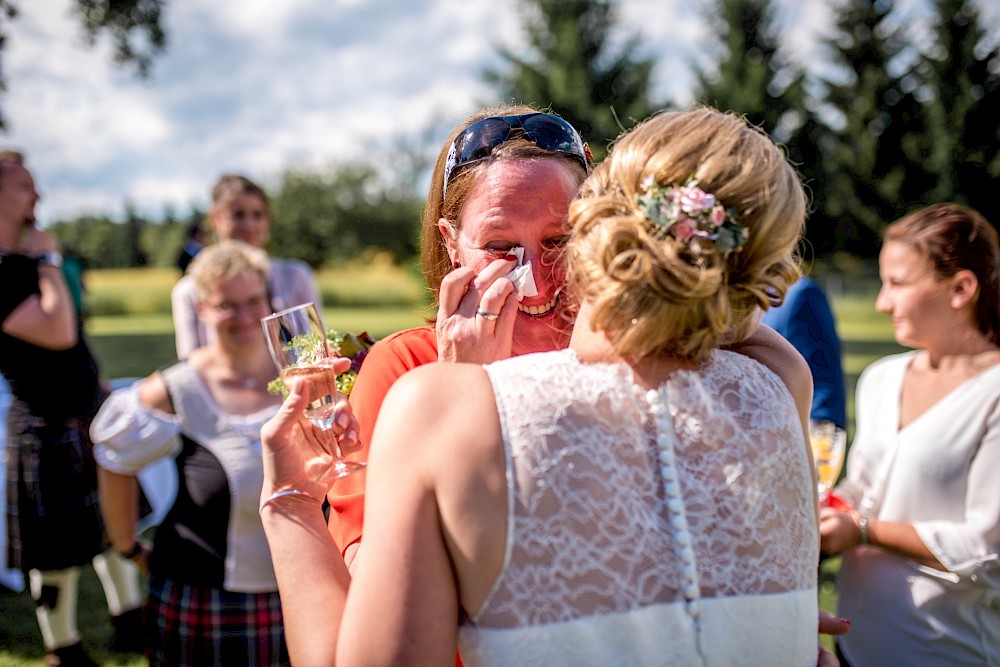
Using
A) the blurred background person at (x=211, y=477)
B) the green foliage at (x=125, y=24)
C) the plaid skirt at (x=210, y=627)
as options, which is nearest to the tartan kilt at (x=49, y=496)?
the blurred background person at (x=211, y=477)

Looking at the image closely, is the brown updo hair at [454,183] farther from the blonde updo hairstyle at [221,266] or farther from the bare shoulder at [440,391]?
the blonde updo hairstyle at [221,266]

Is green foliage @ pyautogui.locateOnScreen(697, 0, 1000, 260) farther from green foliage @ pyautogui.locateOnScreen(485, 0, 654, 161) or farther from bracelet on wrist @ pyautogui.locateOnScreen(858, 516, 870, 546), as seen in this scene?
bracelet on wrist @ pyautogui.locateOnScreen(858, 516, 870, 546)

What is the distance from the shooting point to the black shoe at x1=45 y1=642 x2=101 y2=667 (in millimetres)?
4426

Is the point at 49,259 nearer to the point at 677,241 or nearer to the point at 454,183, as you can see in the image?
the point at 454,183

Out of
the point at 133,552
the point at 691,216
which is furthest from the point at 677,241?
the point at 133,552

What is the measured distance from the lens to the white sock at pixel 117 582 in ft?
16.2

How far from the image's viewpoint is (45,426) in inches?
186

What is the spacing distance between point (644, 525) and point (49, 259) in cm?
470

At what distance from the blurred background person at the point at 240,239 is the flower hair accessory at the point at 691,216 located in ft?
13.2

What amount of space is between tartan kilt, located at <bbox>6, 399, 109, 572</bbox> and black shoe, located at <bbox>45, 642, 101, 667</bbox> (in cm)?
48

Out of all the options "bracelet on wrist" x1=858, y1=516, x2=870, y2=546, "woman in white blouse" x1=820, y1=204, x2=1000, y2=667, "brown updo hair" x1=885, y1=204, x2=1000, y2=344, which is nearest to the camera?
"woman in white blouse" x1=820, y1=204, x2=1000, y2=667

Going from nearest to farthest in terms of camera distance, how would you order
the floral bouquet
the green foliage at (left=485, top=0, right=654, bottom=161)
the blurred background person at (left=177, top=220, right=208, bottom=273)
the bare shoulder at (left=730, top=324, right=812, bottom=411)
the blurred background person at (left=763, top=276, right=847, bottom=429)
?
the bare shoulder at (left=730, top=324, right=812, bottom=411) → the floral bouquet → the blurred background person at (left=763, top=276, right=847, bottom=429) → the blurred background person at (left=177, top=220, right=208, bottom=273) → the green foliage at (left=485, top=0, right=654, bottom=161)

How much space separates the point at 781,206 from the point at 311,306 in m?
1.13

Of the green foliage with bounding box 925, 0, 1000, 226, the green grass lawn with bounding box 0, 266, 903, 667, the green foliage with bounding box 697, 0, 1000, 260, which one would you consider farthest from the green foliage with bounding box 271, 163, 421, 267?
the green foliage with bounding box 925, 0, 1000, 226
